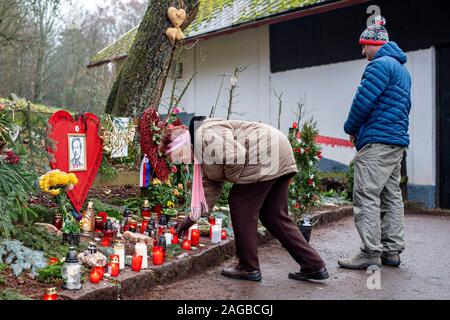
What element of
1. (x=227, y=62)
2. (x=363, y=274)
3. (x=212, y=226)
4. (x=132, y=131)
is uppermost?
(x=227, y=62)

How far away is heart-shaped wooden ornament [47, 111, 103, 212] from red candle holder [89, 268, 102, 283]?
1518mm

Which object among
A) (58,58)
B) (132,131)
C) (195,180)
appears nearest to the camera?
(195,180)

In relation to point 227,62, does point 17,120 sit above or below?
below

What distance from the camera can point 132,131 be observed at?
6.18 meters

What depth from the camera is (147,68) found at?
770cm

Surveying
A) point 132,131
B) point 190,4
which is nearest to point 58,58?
point 190,4

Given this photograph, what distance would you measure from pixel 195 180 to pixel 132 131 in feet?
7.23

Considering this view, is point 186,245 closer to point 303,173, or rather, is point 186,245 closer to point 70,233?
point 70,233

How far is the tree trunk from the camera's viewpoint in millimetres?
7656

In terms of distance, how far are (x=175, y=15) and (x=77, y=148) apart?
3.23m

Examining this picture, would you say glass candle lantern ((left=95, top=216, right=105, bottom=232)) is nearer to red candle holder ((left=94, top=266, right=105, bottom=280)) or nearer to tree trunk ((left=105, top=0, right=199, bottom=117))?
red candle holder ((left=94, top=266, right=105, bottom=280))

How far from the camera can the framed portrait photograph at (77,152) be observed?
17.0 feet

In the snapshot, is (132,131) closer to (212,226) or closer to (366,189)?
(212,226)

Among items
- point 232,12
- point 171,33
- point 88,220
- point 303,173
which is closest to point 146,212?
point 88,220
